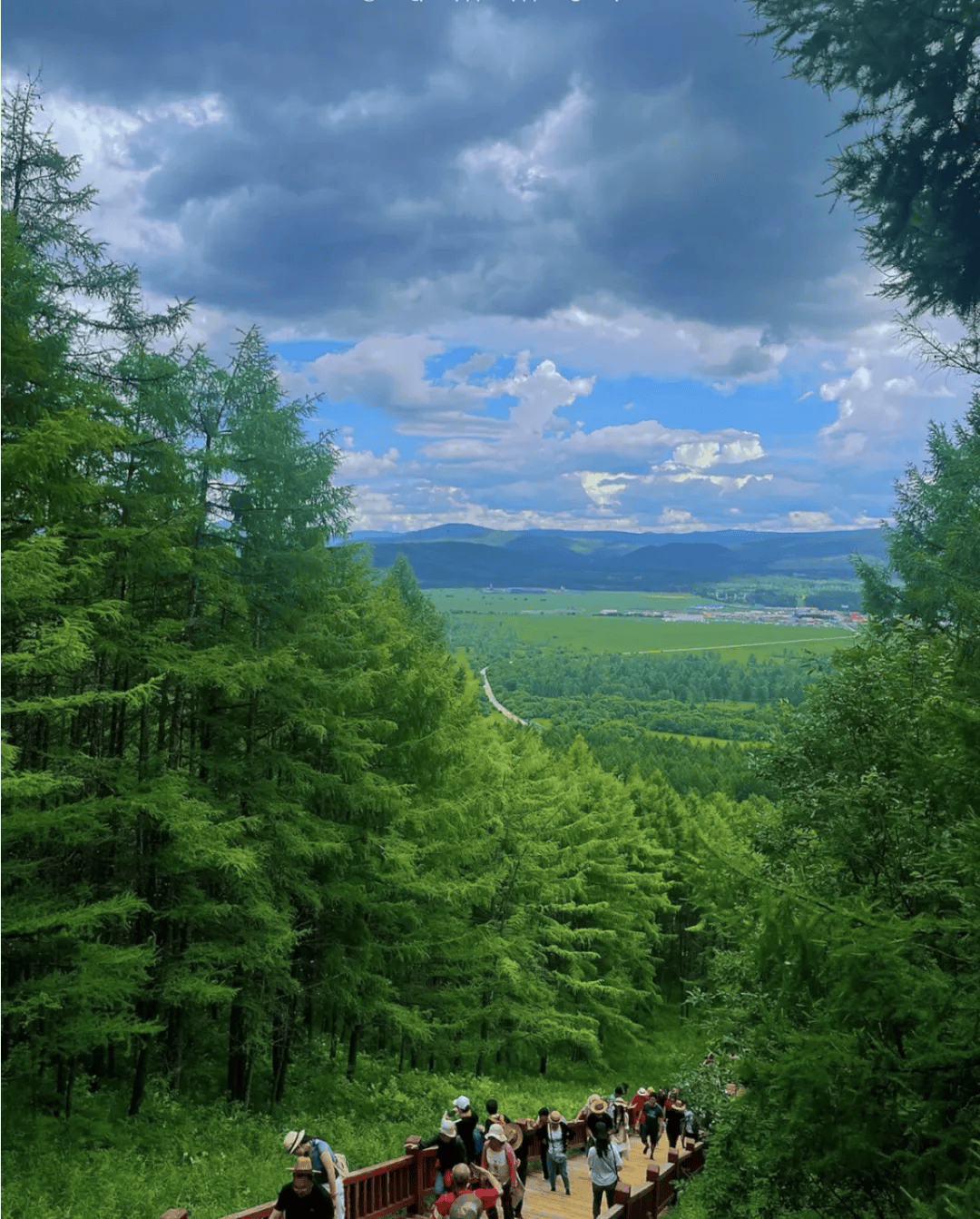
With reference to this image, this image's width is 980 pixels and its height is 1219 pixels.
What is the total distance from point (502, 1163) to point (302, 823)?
741cm

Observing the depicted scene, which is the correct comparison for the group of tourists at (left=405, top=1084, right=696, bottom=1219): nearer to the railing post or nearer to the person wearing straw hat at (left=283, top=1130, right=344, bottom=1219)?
the railing post

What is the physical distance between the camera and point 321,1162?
7.80 meters

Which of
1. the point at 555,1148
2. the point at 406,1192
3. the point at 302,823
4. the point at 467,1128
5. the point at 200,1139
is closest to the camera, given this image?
the point at 467,1128

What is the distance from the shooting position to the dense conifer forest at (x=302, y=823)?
19.6ft

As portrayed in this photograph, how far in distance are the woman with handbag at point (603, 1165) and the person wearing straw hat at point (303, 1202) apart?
4.73 meters

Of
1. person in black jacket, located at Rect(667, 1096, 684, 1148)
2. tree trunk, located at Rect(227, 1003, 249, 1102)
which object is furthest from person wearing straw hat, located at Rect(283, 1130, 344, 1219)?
person in black jacket, located at Rect(667, 1096, 684, 1148)

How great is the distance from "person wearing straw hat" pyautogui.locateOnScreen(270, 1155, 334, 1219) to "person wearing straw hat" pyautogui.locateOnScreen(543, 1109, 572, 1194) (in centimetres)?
616

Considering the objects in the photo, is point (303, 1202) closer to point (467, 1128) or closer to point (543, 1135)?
point (467, 1128)

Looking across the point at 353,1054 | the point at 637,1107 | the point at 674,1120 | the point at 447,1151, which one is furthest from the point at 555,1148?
the point at 637,1107

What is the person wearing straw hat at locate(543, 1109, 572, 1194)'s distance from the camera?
40.5ft

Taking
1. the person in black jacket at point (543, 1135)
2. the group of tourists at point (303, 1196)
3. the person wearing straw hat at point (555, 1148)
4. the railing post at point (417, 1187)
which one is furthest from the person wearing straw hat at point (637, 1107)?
the group of tourists at point (303, 1196)

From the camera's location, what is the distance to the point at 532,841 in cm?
2216

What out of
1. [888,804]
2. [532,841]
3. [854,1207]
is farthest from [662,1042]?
[854,1207]

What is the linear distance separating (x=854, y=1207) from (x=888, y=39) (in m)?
Result: 9.60
